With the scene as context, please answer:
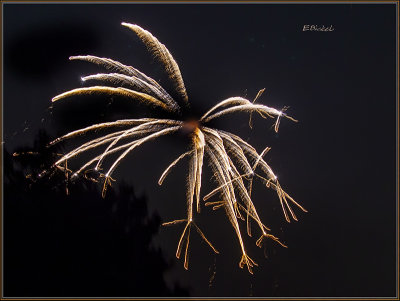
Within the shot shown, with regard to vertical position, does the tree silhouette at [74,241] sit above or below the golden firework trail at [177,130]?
below

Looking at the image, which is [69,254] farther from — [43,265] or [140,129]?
[140,129]

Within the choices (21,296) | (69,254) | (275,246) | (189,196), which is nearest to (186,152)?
(189,196)

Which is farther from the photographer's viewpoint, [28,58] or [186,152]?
[28,58]

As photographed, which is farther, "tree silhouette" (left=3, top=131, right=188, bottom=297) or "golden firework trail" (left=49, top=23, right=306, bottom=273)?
"tree silhouette" (left=3, top=131, right=188, bottom=297)

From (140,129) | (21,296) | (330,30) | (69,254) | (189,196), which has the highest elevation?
(330,30)

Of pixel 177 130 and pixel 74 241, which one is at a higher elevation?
pixel 177 130
